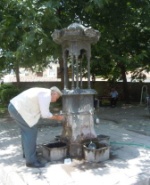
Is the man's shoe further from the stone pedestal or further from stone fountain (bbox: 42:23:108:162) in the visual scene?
the stone pedestal

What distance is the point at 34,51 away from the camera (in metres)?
8.71

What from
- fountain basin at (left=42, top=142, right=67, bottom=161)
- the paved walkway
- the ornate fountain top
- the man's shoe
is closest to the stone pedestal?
fountain basin at (left=42, top=142, right=67, bottom=161)

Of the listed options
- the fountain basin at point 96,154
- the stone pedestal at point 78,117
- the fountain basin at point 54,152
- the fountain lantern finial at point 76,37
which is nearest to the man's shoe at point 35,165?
the fountain basin at point 54,152

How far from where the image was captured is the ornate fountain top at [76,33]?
5.07 meters

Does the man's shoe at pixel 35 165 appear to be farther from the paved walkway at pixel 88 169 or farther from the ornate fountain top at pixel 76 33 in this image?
the ornate fountain top at pixel 76 33

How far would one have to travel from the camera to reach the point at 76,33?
16.6 feet

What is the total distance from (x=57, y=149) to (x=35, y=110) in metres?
0.89

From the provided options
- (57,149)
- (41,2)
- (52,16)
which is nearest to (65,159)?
(57,149)

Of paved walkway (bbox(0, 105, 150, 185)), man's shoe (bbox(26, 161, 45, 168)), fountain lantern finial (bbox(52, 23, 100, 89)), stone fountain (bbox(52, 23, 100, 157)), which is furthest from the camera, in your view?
stone fountain (bbox(52, 23, 100, 157))

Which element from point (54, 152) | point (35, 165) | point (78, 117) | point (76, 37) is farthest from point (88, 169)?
point (76, 37)

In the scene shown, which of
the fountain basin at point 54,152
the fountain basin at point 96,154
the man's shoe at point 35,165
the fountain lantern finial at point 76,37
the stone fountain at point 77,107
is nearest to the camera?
the man's shoe at point 35,165

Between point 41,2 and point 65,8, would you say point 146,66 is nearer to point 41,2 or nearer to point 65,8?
point 65,8

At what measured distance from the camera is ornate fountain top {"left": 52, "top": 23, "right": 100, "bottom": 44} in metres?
5.07

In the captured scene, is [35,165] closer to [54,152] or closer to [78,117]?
[54,152]
